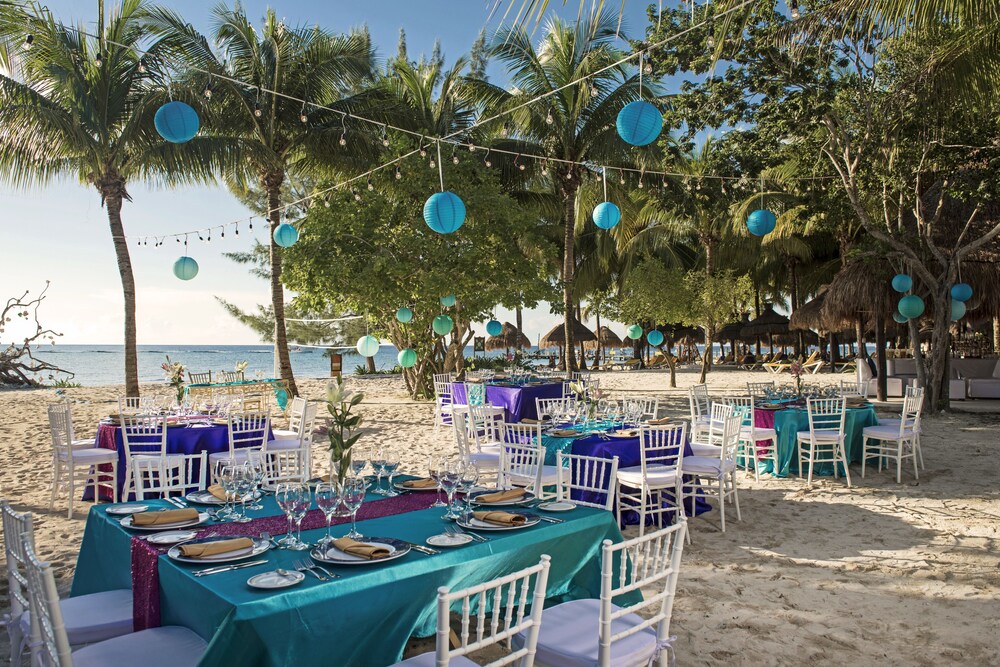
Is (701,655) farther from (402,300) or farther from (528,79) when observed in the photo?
(528,79)

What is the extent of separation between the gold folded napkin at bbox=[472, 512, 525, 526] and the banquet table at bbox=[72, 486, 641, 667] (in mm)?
58

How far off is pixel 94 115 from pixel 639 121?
9.23m

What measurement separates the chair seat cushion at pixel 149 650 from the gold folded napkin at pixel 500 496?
139cm

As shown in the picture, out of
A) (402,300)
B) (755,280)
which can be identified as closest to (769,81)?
(402,300)

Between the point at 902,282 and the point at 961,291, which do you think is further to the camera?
the point at 961,291

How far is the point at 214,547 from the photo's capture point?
8.26 ft

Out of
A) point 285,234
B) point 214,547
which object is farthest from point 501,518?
point 285,234

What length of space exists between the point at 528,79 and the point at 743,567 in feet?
38.8

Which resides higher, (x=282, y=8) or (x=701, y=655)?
(x=282, y=8)

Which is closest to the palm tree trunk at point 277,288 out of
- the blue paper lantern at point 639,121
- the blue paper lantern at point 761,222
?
the blue paper lantern at point 761,222

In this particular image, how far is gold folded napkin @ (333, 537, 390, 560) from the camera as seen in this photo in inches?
96.5

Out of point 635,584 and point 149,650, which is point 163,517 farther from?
point 635,584

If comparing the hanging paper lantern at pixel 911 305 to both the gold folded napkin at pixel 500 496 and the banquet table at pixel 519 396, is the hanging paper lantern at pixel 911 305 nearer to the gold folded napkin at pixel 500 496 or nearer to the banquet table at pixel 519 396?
the banquet table at pixel 519 396

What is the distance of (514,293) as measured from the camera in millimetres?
14305
